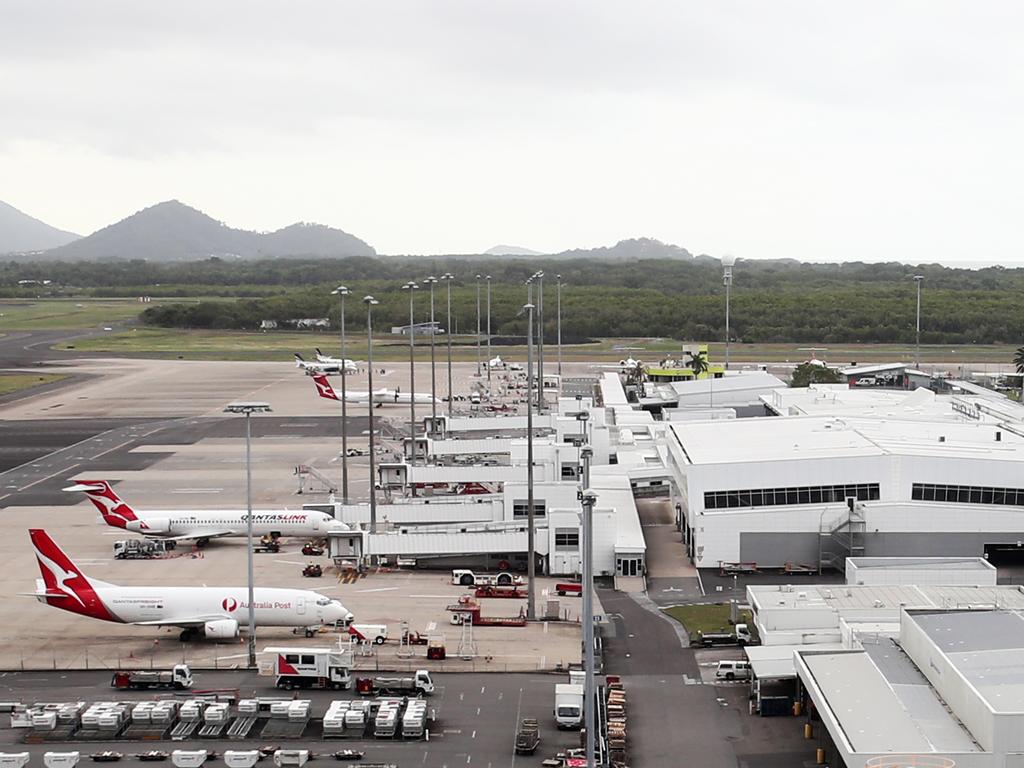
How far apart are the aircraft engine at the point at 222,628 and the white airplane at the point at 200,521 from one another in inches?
830

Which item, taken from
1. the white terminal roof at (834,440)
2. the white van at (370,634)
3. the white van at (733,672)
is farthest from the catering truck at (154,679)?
the white terminal roof at (834,440)

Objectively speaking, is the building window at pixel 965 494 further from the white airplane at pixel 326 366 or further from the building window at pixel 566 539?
the white airplane at pixel 326 366

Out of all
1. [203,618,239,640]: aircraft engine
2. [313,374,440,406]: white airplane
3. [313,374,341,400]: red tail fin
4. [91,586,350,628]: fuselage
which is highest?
[313,374,341,400]: red tail fin

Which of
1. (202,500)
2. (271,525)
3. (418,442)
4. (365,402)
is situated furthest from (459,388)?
(271,525)

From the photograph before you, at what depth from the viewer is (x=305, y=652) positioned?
53.3 m

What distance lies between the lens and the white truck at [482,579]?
71.2 m

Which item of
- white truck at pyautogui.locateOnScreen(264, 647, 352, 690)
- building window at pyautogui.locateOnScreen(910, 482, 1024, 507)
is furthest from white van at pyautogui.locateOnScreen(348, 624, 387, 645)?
building window at pyautogui.locateOnScreen(910, 482, 1024, 507)

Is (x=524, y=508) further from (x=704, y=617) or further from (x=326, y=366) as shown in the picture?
(x=326, y=366)

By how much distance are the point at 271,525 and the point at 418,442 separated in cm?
3061

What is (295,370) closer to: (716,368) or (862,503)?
(716,368)

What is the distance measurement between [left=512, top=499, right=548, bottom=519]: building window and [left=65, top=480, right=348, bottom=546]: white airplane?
11.3 m

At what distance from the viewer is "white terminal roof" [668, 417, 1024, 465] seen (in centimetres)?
7756

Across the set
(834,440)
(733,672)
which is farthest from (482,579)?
(834,440)

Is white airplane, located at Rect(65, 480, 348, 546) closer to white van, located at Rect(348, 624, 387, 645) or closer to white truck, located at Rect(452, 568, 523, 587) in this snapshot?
white truck, located at Rect(452, 568, 523, 587)
